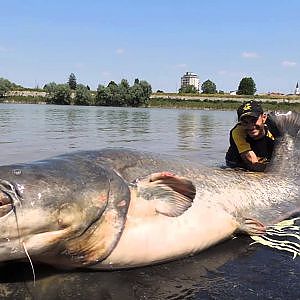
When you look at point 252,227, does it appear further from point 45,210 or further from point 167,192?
point 45,210

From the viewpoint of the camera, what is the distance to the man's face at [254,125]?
560cm

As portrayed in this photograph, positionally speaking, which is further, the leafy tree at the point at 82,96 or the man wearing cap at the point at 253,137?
the leafy tree at the point at 82,96

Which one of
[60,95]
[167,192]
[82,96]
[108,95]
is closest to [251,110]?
[167,192]

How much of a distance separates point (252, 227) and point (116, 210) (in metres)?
1.55

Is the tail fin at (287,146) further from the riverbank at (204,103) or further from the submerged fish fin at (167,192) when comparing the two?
the riverbank at (204,103)

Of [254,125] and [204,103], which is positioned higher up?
[254,125]

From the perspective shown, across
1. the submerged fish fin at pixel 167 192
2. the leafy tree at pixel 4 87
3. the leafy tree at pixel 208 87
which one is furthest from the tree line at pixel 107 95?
the submerged fish fin at pixel 167 192

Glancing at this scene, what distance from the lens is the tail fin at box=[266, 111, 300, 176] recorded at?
4.95 m

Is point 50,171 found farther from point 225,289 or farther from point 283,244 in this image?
point 283,244

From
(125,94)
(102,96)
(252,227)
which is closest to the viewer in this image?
(252,227)

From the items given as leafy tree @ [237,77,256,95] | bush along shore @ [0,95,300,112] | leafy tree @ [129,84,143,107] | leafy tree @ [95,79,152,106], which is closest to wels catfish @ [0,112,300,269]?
bush along shore @ [0,95,300,112]

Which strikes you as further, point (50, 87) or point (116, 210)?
point (50, 87)

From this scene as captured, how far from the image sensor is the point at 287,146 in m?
5.17

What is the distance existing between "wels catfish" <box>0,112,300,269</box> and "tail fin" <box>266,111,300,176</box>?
789 millimetres
